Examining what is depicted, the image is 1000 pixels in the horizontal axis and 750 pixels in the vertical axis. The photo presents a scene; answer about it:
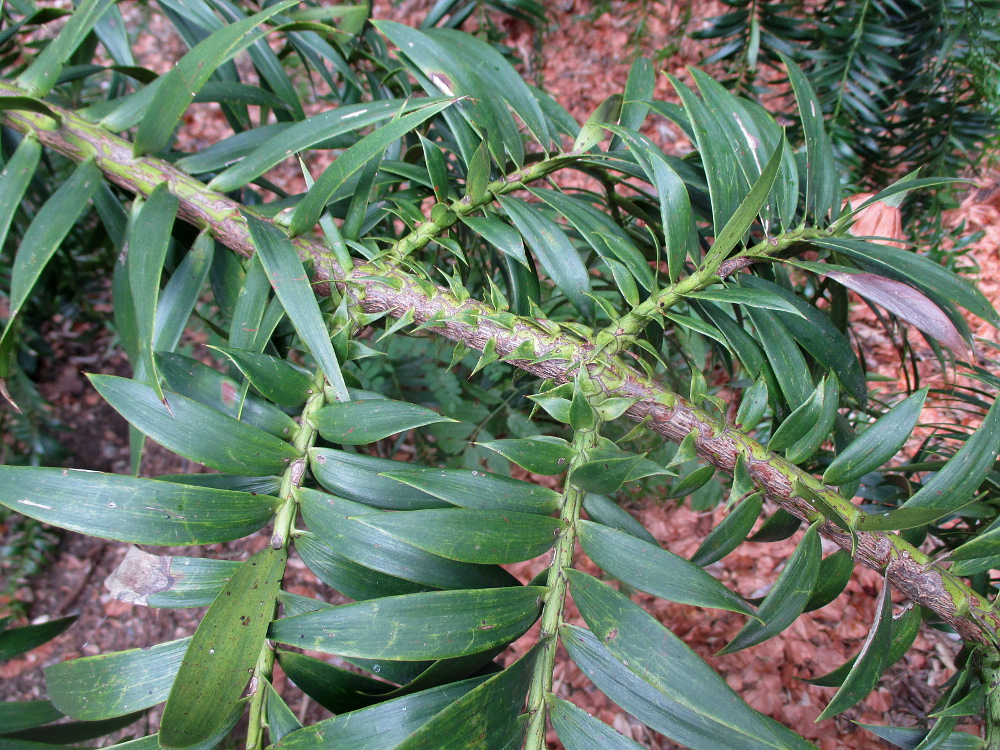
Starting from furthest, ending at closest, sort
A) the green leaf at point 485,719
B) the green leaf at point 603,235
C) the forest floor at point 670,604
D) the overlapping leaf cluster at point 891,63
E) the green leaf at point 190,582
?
the forest floor at point 670,604 → the overlapping leaf cluster at point 891,63 → the green leaf at point 603,235 → the green leaf at point 190,582 → the green leaf at point 485,719

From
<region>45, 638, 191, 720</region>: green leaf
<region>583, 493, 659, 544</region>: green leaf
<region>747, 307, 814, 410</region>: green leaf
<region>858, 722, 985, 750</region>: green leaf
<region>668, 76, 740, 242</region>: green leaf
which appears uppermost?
<region>668, 76, 740, 242</region>: green leaf

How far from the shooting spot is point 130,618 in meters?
1.80

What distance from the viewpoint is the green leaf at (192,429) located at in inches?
17.9

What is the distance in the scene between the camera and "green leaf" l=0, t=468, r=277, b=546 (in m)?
0.40

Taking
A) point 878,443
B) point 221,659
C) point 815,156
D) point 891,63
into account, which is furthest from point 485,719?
point 891,63

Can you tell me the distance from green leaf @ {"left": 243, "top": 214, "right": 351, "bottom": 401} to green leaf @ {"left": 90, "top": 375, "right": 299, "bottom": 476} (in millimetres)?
75

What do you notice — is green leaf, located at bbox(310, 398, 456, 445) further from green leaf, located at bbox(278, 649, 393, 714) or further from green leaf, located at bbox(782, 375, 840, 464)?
green leaf, located at bbox(782, 375, 840, 464)

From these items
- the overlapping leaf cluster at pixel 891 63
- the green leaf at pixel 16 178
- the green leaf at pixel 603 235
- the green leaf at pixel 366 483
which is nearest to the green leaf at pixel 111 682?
the green leaf at pixel 366 483

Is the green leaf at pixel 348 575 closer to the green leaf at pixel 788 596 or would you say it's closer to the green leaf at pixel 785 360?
the green leaf at pixel 788 596

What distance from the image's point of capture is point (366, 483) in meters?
0.49

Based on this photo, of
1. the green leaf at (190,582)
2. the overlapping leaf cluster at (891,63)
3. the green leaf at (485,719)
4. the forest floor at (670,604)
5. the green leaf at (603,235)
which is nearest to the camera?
the green leaf at (485,719)

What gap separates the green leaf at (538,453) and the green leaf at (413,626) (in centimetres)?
9

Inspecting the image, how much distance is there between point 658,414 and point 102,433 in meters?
2.03

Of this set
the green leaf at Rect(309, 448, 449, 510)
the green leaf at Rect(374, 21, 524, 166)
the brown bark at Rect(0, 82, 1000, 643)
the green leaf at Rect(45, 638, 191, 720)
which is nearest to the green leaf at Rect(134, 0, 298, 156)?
the brown bark at Rect(0, 82, 1000, 643)
